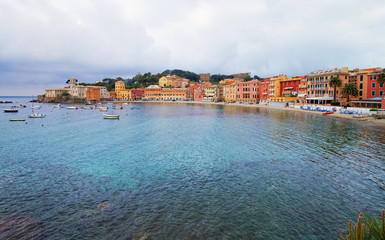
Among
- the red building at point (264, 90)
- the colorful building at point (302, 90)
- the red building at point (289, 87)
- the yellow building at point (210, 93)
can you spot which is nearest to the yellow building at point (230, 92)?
the yellow building at point (210, 93)

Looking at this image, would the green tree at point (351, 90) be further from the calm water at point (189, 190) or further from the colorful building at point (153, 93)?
the colorful building at point (153, 93)

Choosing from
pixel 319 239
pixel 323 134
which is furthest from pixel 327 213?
pixel 323 134

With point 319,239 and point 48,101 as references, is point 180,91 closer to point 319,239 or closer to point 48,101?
point 48,101

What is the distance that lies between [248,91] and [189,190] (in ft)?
414

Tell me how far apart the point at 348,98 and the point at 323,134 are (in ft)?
164

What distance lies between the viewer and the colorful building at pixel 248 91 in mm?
132875

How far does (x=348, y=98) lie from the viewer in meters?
78.4

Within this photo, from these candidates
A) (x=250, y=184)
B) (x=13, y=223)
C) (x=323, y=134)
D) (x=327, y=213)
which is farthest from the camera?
(x=323, y=134)

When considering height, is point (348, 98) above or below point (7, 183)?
above

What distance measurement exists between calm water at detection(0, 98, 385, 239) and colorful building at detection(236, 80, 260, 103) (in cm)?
10390

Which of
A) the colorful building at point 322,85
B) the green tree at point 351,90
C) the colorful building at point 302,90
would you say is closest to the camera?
the green tree at point 351,90

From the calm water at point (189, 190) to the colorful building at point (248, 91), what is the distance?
104 m

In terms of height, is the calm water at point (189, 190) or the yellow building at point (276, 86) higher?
the yellow building at point (276, 86)

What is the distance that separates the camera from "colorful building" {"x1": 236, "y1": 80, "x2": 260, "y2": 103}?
133 metres
